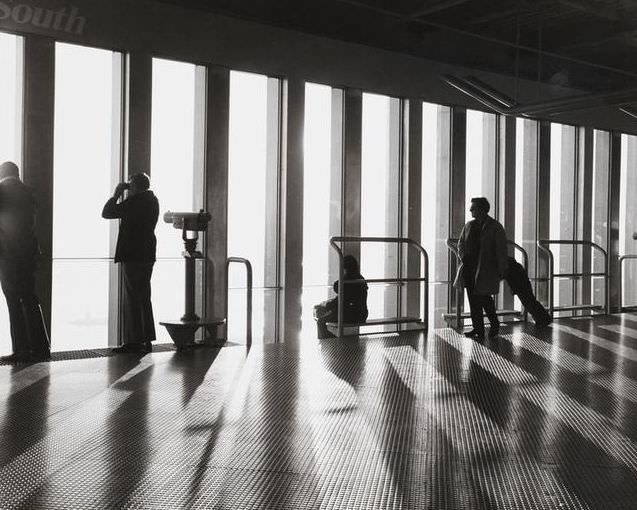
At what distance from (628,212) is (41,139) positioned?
9.82 metres

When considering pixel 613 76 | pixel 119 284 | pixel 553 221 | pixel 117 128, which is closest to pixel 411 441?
pixel 119 284

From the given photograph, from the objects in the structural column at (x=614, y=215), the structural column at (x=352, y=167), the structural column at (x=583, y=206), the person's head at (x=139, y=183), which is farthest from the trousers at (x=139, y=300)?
the structural column at (x=614, y=215)

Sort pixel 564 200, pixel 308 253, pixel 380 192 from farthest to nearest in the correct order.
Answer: pixel 564 200 → pixel 380 192 → pixel 308 253

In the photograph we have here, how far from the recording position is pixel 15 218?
6.10 metres

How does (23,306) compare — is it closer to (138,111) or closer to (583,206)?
(138,111)

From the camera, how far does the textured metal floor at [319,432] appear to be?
304 cm

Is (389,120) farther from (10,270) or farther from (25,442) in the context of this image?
(25,442)

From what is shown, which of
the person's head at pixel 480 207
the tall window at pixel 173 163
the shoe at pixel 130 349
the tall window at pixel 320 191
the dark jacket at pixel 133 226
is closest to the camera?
the dark jacket at pixel 133 226

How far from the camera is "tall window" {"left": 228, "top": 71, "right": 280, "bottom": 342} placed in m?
8.48

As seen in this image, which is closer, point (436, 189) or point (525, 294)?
point (525, 294)

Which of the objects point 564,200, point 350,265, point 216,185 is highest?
point 564,200

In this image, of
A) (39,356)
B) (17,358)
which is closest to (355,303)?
(39,356)

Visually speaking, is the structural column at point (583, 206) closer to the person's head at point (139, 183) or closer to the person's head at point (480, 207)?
the person's head at point (480, 207)

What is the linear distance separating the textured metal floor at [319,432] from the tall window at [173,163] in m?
1.40
